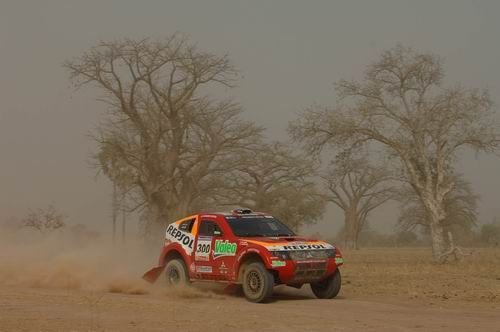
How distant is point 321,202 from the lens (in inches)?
2208

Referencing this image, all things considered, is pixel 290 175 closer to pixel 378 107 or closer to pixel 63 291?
pixel 378 107

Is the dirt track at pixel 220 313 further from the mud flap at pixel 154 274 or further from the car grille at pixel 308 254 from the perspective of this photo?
the mud flap at pixel 154 274

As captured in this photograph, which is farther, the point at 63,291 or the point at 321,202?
the point at 321,202

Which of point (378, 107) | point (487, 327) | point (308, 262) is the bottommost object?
point (487, 327)

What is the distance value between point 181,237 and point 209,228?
0.99 metres

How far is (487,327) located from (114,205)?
34482 mm

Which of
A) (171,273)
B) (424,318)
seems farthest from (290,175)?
(424,318)

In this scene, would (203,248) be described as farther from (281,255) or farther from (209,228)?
(281,255)

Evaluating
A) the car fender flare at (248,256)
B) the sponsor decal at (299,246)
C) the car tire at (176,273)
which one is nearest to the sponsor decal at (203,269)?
the car tire at (176,273)

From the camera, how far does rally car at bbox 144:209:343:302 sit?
14.2 metres

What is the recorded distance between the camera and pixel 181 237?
16.5 metres

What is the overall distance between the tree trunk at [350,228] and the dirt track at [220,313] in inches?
2433

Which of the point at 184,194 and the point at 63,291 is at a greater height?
the point at 184,194

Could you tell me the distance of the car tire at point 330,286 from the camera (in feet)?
49.1
